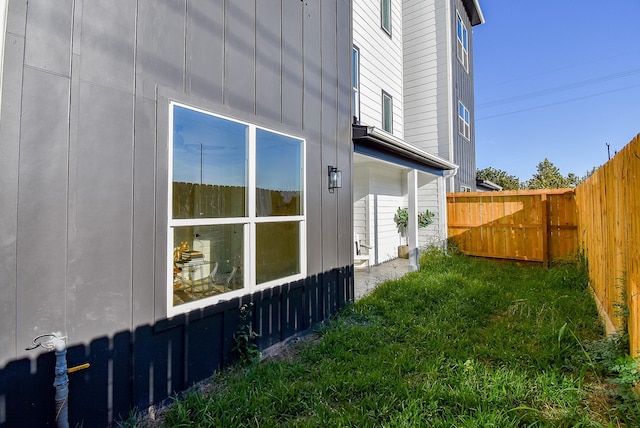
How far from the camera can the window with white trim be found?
10.6 meters

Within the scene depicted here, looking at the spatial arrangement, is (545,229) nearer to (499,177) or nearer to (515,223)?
(515,223)

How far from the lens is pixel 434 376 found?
9.16 ft

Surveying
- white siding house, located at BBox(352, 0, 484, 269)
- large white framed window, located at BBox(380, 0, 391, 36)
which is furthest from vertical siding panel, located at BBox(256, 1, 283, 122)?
large white framed window, located at BBox(380, 0, 391, 36)

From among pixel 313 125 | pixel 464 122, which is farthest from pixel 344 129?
pixel 464 122

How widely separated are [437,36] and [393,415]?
10.3 meters

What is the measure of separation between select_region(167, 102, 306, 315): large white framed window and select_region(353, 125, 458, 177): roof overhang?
1508 millimetres

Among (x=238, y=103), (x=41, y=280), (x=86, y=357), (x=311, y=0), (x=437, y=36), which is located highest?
(x=437, y=36)

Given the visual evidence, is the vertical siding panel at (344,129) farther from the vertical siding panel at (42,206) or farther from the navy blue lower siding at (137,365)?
the vertical siding panel at (42,206)

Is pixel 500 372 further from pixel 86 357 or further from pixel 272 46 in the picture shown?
pixel 272 46

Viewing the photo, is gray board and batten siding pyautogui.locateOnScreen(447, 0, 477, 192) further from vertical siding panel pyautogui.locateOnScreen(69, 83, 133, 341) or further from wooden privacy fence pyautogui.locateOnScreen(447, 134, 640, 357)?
vertical siding panel pyautogui.locateOnScreen(69, 83, 133, 341)

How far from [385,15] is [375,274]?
6.91m

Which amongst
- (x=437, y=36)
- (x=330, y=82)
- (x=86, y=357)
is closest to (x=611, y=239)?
(x=330, y=82)

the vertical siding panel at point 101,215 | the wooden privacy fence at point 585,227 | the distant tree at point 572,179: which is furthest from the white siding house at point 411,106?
the distant tree at point 572,179

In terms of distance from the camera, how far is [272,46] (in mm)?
3445
